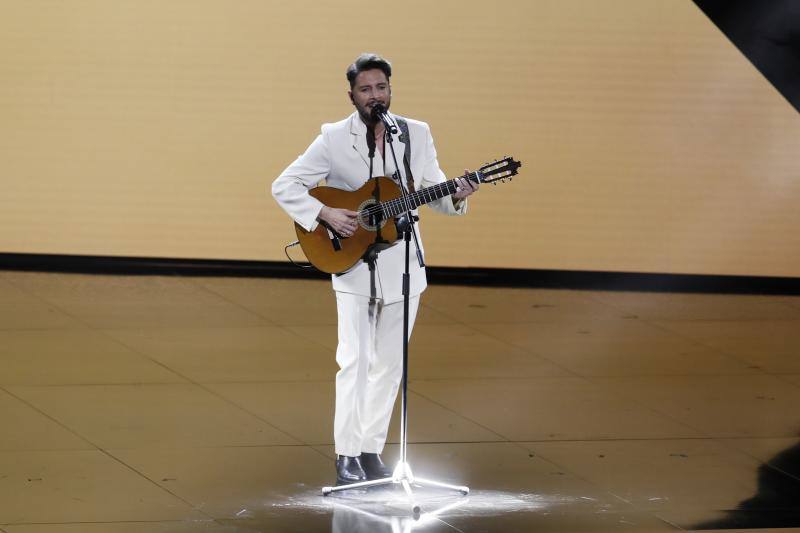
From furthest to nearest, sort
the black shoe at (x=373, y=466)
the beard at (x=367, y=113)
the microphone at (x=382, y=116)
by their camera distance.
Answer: the black shoe at (x=373, y=466)
the beard at (x=367, y=113)
the microphone at (x=382, y=116)

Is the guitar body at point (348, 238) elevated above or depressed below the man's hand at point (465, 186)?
below

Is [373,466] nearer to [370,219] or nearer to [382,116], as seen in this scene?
[370,219]

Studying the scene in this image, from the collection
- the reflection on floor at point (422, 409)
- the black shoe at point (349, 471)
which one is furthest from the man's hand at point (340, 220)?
the reflection on floor at point (422, 409)

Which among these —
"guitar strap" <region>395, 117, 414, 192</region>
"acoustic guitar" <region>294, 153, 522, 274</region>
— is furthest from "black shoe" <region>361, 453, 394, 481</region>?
"guitar strap" <region>395, 117, 414, 192</region>

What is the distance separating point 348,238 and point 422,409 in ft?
4.76

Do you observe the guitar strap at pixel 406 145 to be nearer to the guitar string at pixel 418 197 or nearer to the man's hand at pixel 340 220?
the guitar string at pixel 418 197

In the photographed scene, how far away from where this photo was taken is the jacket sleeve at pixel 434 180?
Result: 514 centimetres

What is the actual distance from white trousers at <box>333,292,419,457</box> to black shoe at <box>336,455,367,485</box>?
2 cm

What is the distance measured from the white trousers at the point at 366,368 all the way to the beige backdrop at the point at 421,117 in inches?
144

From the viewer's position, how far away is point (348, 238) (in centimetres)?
512

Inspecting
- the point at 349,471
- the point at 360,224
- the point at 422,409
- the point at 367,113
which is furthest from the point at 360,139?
the point at 422,409

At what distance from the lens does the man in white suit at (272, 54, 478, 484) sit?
5.12 metres

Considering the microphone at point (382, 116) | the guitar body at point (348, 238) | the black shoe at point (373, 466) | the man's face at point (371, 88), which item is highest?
the man's face at point (371, 88)

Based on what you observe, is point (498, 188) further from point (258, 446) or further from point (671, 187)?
point (258, 446)
